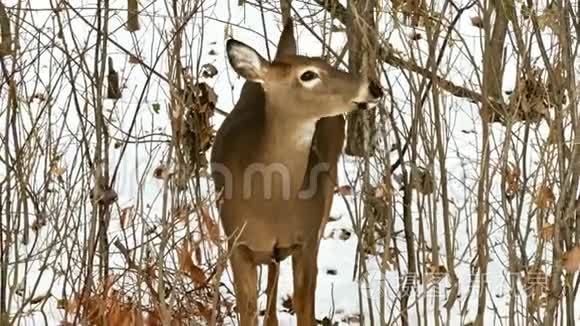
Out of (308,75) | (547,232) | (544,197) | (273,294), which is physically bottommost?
(273,294)

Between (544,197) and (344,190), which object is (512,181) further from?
(344,190)

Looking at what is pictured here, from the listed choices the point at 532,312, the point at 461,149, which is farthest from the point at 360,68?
the point at 461,149

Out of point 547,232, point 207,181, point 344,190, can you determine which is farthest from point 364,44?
point 344,190

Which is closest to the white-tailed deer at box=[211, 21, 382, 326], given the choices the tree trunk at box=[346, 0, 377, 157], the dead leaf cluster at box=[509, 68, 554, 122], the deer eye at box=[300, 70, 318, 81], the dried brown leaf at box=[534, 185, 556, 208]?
the deer eye at box=[300, 70, 318, 81]

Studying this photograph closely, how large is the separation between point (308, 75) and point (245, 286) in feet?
2.71

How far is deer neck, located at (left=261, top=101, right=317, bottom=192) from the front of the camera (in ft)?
12.7

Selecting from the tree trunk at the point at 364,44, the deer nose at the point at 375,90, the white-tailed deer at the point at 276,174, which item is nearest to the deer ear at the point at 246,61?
the white-tailed deer at the point at 276,174

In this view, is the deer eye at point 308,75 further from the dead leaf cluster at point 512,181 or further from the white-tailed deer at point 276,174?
the dead leaf cluster at point 512,181

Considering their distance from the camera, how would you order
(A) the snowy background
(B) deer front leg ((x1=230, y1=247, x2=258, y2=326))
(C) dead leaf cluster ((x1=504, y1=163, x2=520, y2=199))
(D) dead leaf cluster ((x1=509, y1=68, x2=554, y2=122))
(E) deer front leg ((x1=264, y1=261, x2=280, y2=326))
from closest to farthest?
(D) dead leaf cluster ((x1=509, y1=68, x2=554, y2=122)) < (C) dead leaf cluster ((x1=504, y1=163, x2=520, y2=199)) < (A) the snowy background < (B) deer front leg ((x1=230, y1=247, x2=258, y2=326)) < (E) deer front leg ((x1=264, y1=261, x2=280, y2=326))

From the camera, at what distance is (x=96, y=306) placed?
147 inches

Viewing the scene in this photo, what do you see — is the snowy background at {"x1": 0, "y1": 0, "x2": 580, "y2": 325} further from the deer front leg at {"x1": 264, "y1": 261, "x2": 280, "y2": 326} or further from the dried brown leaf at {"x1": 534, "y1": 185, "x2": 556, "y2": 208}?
the deer front leg at {"x1": 264, "y1": 261, "x2": 280, "y2": 326}

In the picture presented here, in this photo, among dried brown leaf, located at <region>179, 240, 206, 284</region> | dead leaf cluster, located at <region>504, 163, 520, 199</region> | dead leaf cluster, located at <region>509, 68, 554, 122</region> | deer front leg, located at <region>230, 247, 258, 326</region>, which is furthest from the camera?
deer front leg, located at <region>230, 247, 258, 326</region>

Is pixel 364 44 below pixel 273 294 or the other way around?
the other way around

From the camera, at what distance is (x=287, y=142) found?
3908 mm
